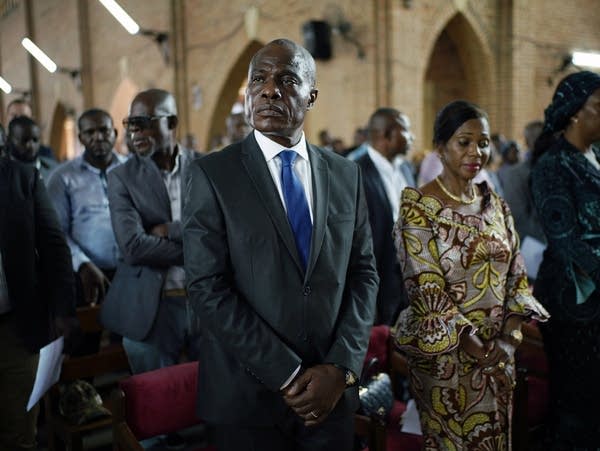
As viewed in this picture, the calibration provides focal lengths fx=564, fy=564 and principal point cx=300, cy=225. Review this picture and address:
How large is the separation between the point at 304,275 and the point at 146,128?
1484mm

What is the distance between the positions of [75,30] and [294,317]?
16292 mm

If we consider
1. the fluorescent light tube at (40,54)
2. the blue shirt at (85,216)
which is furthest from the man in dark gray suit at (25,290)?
the fluorescent light tube at (40,54)

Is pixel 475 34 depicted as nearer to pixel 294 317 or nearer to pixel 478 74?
pixel 478 74

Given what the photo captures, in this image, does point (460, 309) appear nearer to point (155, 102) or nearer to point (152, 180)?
point (152, 180)

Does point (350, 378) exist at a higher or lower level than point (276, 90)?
lower

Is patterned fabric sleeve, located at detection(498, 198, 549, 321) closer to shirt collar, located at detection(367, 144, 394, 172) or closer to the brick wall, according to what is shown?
shirt collar, located at detection(367, 144, 394, 172)

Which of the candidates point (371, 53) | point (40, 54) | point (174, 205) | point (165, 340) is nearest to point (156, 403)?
point (165, 340)

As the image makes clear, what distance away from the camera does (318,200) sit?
165 cm

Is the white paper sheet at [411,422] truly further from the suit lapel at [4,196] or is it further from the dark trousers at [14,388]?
the suit lapel at [4,196]

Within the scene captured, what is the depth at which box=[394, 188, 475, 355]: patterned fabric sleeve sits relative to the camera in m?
2.00

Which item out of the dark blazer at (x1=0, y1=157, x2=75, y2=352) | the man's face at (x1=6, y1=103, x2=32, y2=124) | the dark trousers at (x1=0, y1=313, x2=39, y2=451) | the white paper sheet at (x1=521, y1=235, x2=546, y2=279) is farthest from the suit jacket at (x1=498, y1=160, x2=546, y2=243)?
the man's face at (x1=6, y1=103, x2=32, y2=124)

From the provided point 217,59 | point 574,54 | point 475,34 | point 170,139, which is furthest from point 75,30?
point 170,139

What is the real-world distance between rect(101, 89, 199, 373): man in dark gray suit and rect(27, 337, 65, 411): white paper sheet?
0.58 meters

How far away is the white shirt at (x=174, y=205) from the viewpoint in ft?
8.87
